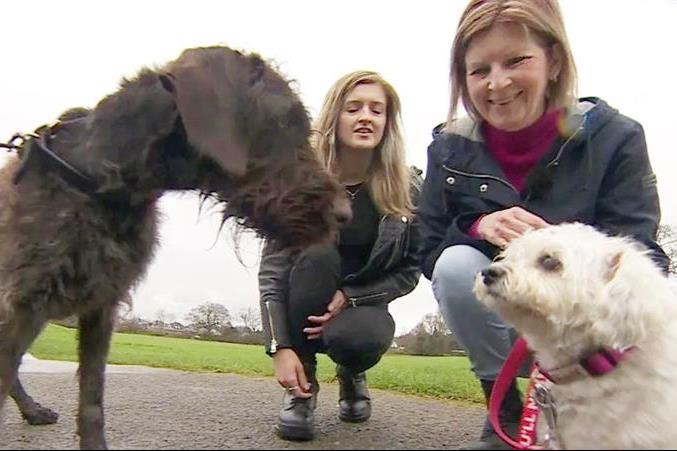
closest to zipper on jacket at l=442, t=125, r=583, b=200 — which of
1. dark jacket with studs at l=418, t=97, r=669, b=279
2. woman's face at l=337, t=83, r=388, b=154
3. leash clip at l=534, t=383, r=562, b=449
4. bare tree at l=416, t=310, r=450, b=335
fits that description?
dark jacket with studs at l=418, t=97, r=669, b=279

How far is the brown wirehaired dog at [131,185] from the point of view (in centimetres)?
278

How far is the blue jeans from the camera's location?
3.34 metres

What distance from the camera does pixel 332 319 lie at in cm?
403

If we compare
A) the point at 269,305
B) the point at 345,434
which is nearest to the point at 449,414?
the point at 345,434

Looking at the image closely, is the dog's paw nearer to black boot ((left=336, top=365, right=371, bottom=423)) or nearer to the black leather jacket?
the black leather jacket

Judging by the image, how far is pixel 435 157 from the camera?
12.0 feet

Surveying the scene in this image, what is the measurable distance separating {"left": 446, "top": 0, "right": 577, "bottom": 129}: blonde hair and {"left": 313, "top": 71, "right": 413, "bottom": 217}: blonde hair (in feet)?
2.83

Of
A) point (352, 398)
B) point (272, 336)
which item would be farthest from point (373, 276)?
point (352, 398)

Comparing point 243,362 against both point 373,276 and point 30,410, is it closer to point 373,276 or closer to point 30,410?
point 373,276

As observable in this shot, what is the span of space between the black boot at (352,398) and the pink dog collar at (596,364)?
6.04ft

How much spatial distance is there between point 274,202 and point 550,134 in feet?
4.03

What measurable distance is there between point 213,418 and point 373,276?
44.8 inches

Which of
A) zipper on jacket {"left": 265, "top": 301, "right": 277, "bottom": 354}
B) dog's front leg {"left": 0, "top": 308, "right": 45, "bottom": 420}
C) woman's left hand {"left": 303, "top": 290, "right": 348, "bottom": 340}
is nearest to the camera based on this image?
dog's front leg {"left": 0, "top": 308, "right": 45, "bottom": 420}

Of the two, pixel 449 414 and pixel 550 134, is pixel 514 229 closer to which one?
pixel 550 134
